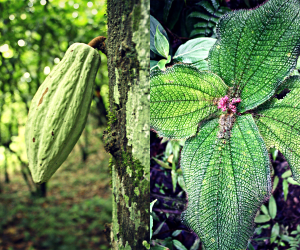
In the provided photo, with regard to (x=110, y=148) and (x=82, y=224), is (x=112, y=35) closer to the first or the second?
(x=110, y=148)

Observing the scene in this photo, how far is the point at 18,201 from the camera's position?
9.06ft

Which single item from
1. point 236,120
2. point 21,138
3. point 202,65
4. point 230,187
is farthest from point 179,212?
point 21,138

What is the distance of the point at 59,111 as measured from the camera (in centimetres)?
62

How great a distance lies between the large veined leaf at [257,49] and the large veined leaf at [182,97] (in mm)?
45

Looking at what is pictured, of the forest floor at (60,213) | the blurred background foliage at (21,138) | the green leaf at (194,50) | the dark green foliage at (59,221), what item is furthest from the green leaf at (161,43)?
the dark green foliage at (59,221)

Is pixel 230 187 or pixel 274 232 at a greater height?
pixel 230 187

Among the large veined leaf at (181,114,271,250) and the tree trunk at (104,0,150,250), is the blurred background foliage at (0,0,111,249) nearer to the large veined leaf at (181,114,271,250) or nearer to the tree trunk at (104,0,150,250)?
the tree trunk at (104,0,150,250)

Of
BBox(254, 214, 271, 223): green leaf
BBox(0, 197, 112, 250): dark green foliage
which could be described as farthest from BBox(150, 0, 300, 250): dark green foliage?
BBox(0, 197, 112, 250): dark green foliage

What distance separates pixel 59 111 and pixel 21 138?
2573 millimetres

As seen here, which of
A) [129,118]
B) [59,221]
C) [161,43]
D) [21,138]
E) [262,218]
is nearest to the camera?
[129,118]

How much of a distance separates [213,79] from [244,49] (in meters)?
0.10

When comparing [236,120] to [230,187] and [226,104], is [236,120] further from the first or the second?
[230,187]

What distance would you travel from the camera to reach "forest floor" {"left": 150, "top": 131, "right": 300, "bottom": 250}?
2.29ft

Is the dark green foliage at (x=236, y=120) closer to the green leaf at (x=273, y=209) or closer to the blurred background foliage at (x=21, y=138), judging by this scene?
the green leaf at (x=273, y=209)
